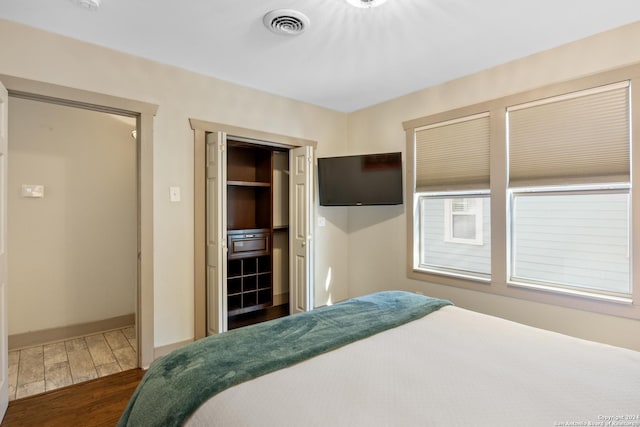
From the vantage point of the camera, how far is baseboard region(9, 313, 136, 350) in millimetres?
2900

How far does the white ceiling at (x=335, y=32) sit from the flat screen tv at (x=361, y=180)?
842 mm

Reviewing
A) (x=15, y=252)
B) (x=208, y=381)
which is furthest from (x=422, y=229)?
(x=15, y=252)

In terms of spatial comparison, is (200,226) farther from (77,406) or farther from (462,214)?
(462,214)

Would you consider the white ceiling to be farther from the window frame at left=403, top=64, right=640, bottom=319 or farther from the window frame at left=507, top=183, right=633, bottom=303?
the window frame at left=507, top=183, right=633, bottom=303

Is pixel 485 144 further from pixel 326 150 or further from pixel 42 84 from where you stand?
pixel 42 84

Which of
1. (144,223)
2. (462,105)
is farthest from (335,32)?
(144,223)

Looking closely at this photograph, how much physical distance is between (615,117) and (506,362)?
6.40ft

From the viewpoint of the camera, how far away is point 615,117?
216 cm

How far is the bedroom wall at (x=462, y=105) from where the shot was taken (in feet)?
7.16

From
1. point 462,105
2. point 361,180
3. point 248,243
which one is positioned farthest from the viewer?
point 248,243

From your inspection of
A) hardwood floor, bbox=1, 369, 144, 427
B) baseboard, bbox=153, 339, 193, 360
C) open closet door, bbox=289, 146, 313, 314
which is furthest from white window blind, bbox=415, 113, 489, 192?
hardwood floor, bbox=1, 369, 144, 427

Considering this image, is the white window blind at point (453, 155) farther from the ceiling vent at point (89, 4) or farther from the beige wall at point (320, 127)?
the ceiling vent at point (89, 4)

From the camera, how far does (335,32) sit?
2.19 metres

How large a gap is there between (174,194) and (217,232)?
0.48 m
